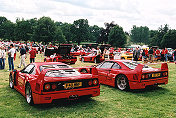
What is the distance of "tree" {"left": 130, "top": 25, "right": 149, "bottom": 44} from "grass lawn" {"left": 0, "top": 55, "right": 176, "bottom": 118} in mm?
156682

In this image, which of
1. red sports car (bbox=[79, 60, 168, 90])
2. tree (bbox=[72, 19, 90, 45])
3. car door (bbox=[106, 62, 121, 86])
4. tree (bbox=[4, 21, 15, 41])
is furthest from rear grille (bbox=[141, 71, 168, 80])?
tree (bbox=[72, 19, 90, 45])

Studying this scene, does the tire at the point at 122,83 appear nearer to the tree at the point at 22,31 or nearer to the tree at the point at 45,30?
the tree at the point at 45,30

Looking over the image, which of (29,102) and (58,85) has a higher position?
(58,85)

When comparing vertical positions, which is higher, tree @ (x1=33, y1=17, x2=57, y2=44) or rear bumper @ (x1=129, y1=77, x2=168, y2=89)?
tree @ (x1=33, y1=17, x2=57, y2=44)

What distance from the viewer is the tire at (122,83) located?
251 inches

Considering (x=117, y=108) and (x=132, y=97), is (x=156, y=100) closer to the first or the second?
(x=132, y=97)

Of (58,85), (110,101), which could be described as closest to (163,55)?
(110,101)

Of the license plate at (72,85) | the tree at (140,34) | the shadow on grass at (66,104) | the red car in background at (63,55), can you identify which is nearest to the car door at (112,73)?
the shadow on grass at (66,104)

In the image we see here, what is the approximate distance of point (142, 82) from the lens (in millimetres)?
6074

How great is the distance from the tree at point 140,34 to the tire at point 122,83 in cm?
15607

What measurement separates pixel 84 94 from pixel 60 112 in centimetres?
79

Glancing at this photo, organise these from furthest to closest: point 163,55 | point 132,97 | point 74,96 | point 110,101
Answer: point 163,55 → point 132,97 → point 110,101 → point 74,96

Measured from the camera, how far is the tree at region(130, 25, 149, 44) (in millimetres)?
155500

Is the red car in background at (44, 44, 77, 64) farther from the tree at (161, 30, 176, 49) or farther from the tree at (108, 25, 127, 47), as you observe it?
the tree at (161, 30, 176, 49)
